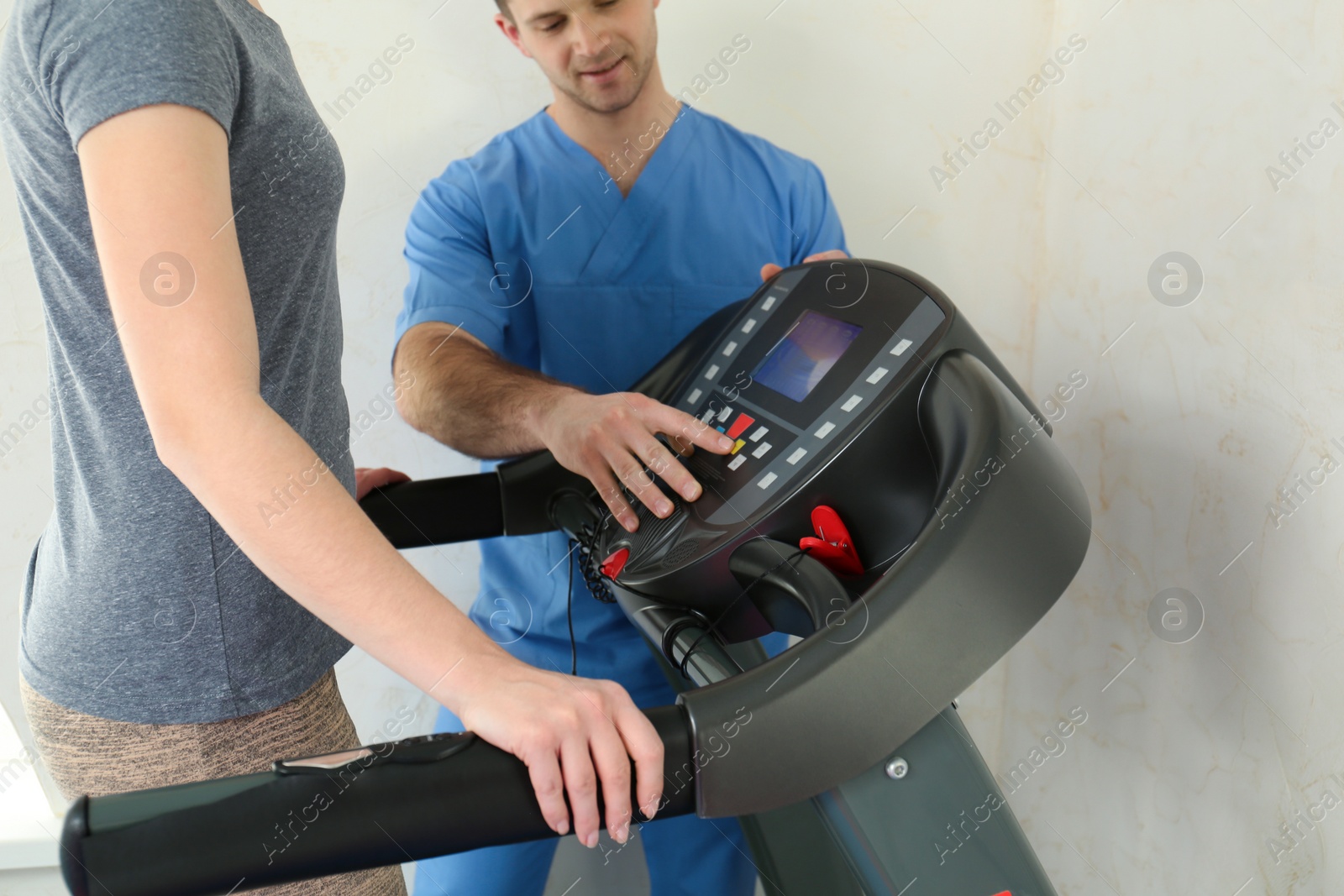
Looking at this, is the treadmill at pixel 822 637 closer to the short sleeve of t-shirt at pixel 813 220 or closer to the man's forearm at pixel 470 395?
the man's forearm at pixel 470 395

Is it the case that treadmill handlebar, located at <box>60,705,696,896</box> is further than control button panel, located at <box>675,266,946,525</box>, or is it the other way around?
control button panel, located at <box>675,266,946,525</box>

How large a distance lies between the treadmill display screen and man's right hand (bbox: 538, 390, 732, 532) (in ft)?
0.26

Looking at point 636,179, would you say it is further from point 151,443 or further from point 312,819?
point 312,819

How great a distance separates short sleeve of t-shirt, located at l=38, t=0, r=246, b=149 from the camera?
1.85ft

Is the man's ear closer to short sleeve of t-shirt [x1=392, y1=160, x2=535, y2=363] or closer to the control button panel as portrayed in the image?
short sleeve of t-shirt [x1=392, y1=160, x2=535, y2=363]

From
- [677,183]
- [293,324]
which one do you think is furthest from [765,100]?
[293,324]

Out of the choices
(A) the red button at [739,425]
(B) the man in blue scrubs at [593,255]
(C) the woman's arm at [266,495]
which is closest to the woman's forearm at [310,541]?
(C) the woman's arm at [266,495]

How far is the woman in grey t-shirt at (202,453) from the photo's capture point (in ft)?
1.80

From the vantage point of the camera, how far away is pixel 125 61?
569mm

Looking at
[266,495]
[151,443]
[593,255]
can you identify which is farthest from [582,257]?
[266,495]

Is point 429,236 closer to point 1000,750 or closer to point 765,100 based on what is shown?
point 765,100

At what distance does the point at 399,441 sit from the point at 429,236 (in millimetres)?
409

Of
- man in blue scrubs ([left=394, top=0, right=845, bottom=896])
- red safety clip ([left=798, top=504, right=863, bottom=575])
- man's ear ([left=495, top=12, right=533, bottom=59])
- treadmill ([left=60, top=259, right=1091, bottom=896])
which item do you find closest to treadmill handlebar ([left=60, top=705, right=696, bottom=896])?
treadmill ([left=60, top=259, right=1091, bottom=896])

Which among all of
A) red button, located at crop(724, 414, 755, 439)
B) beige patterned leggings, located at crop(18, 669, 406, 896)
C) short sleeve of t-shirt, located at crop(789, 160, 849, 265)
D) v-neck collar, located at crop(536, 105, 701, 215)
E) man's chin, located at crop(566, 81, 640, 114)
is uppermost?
short sleeve of t-shirt, located at crop(789, 160, 849, 265)
